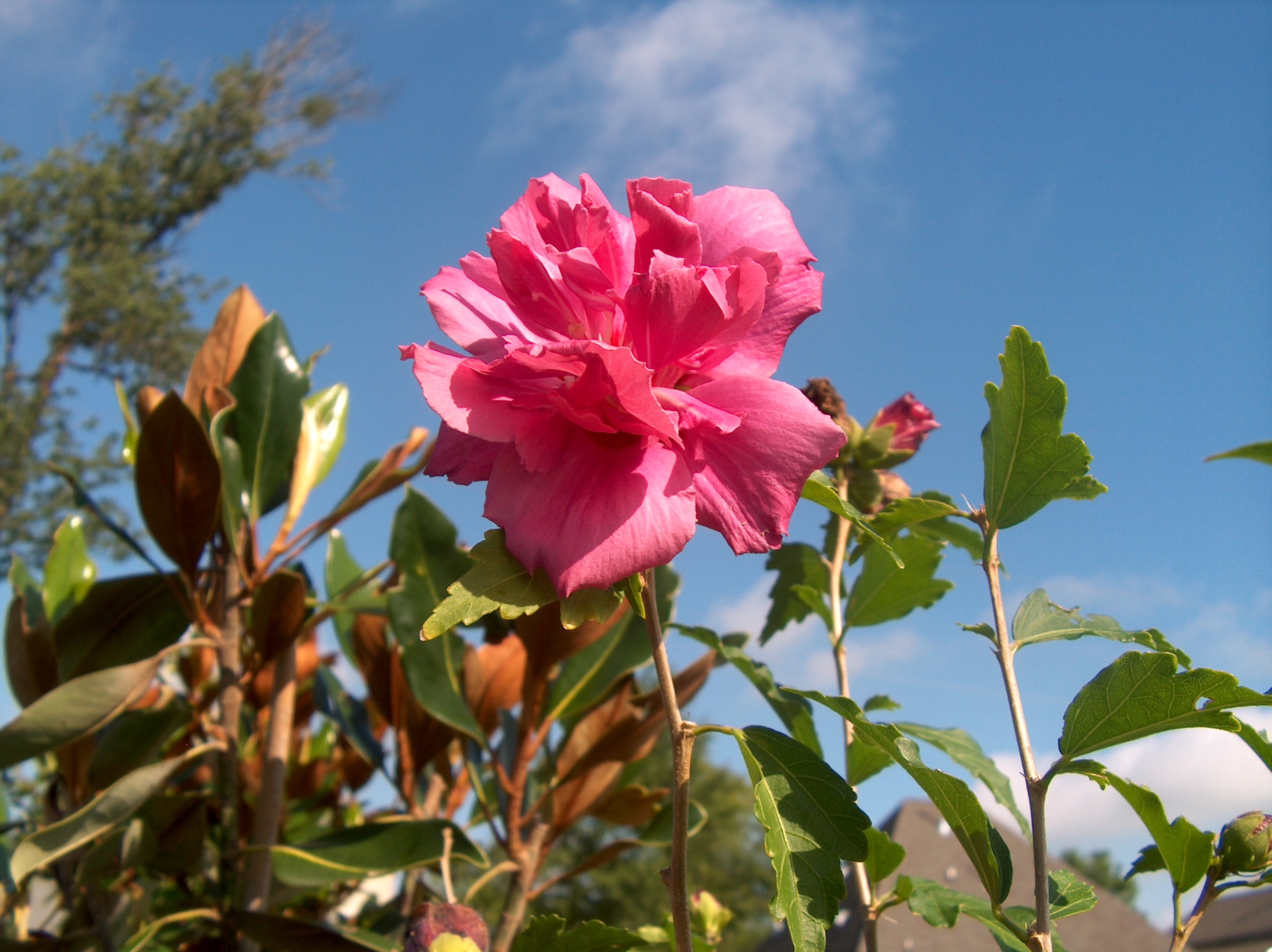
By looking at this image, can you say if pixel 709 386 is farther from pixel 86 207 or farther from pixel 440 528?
pixel 86 207

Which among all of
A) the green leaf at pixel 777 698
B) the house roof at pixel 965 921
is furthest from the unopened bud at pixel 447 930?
the house roof at pixel 965 921

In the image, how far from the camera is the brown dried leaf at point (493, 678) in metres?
1.65

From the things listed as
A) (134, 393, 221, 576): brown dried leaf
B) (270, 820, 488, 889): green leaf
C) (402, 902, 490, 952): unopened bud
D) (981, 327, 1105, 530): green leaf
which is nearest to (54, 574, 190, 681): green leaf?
(134, 393, 221, 576): brown dried leaf

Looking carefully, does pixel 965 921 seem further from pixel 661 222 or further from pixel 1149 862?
pixel 661 222

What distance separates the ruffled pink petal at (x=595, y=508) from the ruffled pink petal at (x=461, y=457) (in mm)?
37

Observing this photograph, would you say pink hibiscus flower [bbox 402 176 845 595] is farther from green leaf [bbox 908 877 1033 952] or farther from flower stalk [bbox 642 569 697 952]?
green leaf [bbox 908 877 1033 952]

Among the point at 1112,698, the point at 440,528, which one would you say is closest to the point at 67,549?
the point at 440,528

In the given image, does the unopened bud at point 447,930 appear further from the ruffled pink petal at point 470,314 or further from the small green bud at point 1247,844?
the small green bud at point 1247,844

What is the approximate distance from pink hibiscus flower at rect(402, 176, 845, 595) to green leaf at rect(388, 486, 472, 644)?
0.73m

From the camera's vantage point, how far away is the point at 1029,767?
0.76 m

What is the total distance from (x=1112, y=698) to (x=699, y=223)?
20.9 inches

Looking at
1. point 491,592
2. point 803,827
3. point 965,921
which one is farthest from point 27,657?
point 965,921

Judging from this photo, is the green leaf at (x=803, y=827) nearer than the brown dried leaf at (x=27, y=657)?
Yes

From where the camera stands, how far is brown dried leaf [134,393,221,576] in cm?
153
